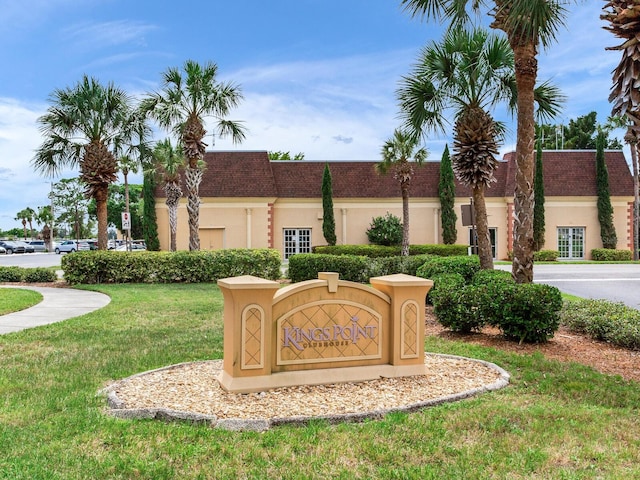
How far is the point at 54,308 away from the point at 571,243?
28.8 m

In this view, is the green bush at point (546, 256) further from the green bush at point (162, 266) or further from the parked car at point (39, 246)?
the parked car at point (39, 246)

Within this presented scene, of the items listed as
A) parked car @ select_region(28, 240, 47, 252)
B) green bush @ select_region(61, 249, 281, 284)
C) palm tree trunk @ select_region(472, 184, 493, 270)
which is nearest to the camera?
palm tree trunk @ select_region(472, 184, 493, 270)

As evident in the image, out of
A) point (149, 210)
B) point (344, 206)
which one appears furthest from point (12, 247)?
point (344, 206)

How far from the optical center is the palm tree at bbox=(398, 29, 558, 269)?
40.2 ft

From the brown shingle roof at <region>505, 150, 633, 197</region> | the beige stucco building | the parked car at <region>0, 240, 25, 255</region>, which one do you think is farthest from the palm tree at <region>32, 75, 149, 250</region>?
the parked car at <region>0, 240, 25, 255</region>

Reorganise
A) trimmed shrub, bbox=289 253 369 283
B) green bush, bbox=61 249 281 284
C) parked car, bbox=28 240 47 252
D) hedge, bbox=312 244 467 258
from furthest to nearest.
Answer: parked car, bbox=28 240 47 252 → hedge, bbox=312 244 467 258 → green bush, bbox=61 249 281 284 → trimmed shrub, bbox=289 253 369 283

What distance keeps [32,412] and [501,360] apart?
5589mm

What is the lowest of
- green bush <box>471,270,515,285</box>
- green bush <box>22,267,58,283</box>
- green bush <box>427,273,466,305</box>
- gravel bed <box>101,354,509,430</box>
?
gravel bed <box>101,354,509,430</box>

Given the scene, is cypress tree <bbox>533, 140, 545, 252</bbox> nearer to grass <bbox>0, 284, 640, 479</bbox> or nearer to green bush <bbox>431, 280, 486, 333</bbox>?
green bush <bbox>431, 280, 486, 333</bbox>

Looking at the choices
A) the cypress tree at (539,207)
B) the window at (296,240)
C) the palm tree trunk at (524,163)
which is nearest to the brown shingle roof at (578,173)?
the cypress tree at (539,207)

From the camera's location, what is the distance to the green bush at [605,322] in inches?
324

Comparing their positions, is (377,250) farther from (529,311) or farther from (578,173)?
(529,311)

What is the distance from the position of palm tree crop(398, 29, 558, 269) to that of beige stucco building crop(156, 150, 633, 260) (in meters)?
16.9

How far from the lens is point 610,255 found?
29969 mm
